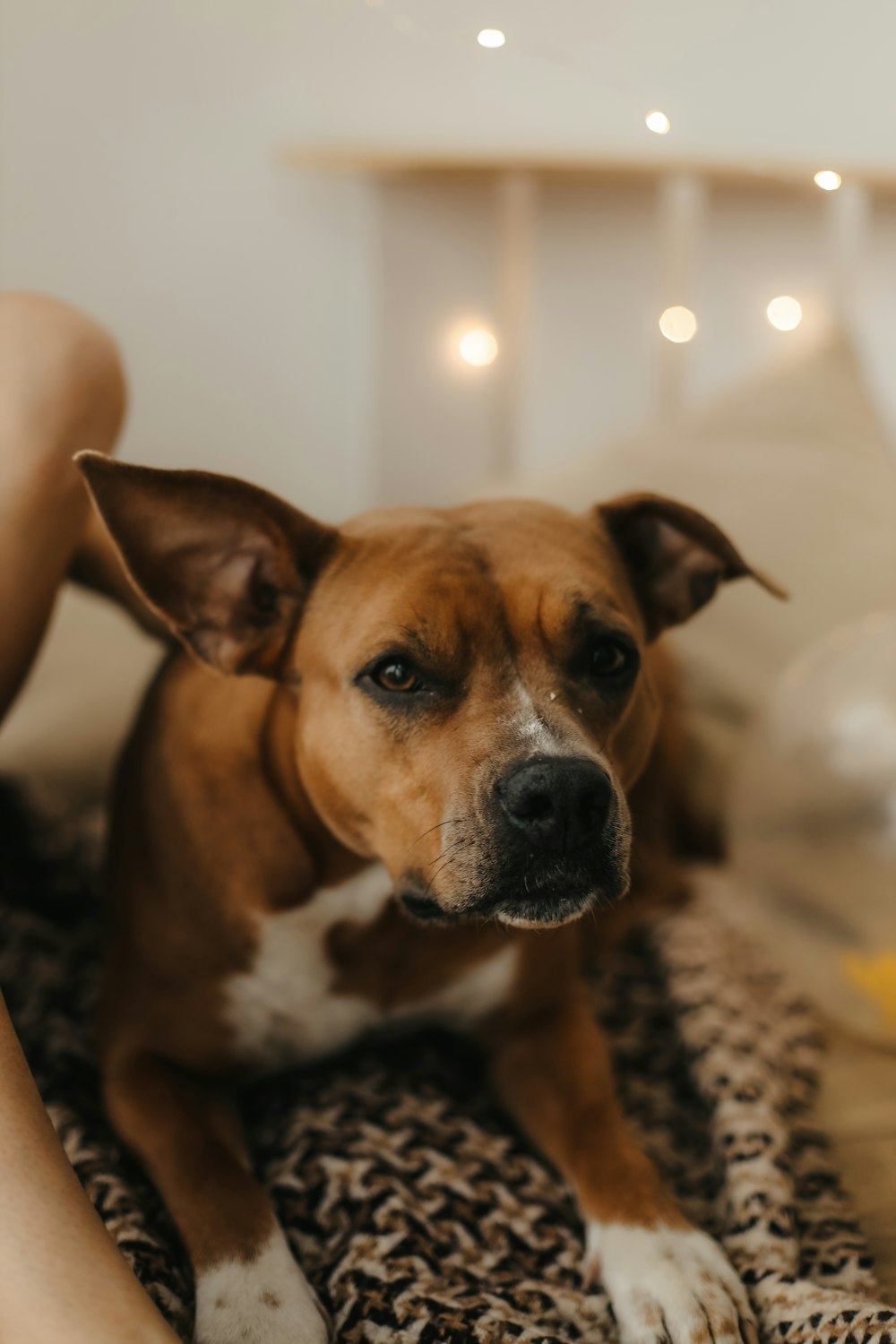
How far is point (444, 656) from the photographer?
111 cm

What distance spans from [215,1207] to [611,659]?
62cm

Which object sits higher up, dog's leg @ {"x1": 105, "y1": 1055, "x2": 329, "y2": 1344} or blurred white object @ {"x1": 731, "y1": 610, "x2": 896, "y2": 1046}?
blurred white object @ {"x1": 731, "y1": 610, "x2": 896, "y2": 1046}

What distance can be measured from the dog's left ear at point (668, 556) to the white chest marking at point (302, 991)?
1.39ft

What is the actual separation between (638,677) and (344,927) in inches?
15.9

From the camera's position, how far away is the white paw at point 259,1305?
0.97 meters

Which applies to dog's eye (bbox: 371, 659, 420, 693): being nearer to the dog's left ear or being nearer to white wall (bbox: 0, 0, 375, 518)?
the dog's left ear

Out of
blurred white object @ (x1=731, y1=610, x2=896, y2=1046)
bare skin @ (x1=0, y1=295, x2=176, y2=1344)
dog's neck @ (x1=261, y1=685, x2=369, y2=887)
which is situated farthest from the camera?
blurred white object @ (x1=731, y1=610, x2=896, y2=1046)

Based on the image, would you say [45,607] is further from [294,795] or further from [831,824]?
[831,824]

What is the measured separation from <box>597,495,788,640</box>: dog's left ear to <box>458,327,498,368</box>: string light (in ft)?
4.83

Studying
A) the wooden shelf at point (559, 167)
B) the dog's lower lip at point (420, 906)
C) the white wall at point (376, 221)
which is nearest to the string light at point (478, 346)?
the white wall at point (376, 221)

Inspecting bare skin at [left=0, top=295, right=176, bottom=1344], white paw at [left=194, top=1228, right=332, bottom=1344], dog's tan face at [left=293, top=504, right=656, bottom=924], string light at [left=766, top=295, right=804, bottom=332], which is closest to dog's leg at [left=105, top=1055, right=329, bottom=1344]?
white paw at [left=194, top=1228, right=332, bottom=1344]

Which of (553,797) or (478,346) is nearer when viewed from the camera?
(553,797)

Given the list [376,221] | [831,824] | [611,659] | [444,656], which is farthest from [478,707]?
[376,221]

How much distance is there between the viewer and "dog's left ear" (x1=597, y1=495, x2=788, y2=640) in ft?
4.12
